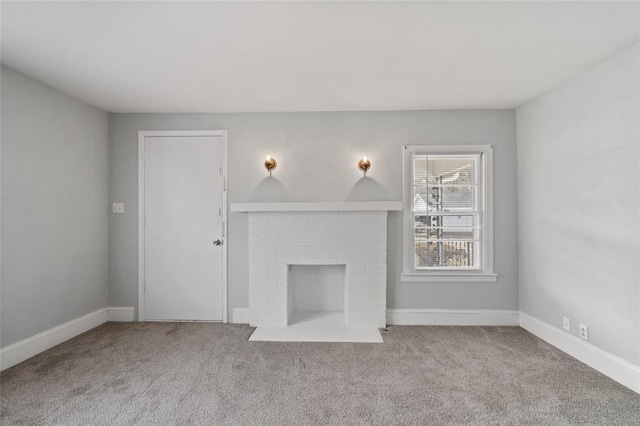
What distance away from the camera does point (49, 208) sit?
286 centimetres

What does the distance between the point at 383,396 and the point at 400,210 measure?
190 centimetres

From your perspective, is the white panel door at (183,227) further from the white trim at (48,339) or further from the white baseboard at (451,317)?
the white baseboard at (451,317)

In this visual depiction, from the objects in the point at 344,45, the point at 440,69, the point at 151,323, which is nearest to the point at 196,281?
the point at 151,323

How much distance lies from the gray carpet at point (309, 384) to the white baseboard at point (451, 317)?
323mm

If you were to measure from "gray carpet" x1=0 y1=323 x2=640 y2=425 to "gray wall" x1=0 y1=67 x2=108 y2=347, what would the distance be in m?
0.43

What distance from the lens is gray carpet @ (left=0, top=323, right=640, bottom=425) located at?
6.38 ft

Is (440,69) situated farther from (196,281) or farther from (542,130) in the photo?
(196,281)

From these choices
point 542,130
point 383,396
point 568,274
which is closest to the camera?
point 383,396

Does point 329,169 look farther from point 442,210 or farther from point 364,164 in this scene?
point 442,210

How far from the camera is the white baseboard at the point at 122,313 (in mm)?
3609

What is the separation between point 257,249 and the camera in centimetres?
346

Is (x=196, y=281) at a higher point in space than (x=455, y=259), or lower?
lower

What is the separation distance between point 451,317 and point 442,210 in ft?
3.98

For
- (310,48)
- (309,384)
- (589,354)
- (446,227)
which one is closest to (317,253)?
(309,384)
